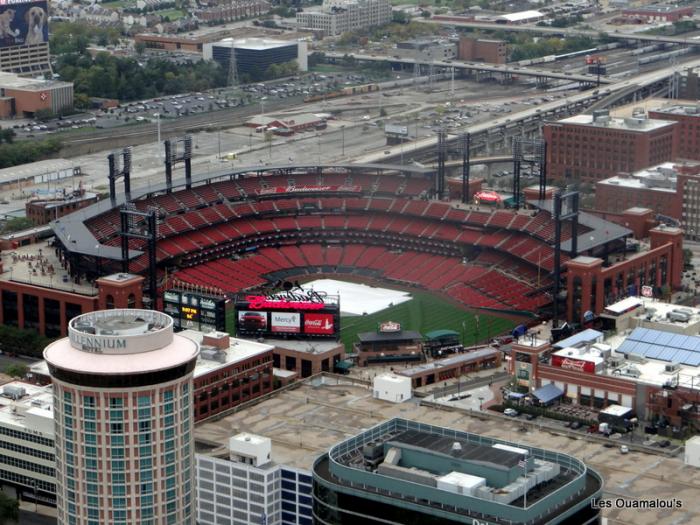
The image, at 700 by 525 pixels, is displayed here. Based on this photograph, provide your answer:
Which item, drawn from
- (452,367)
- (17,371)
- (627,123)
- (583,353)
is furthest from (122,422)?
(627,123)

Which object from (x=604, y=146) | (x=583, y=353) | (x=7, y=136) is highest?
(x=604, y=146)

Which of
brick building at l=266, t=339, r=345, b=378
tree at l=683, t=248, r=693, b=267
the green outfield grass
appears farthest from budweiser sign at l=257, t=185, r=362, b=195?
brick building at l=266, t=339, r=345, b=378

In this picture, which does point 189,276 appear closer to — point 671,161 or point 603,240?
point 603,240

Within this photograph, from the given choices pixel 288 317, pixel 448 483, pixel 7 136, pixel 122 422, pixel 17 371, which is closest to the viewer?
pixel 448 483

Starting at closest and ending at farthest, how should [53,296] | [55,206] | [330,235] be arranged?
1. [53,296]
2. [330,235]
3. [55,206]

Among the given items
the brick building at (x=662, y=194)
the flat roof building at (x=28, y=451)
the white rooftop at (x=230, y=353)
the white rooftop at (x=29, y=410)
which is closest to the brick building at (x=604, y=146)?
the brick building at (x=662, y=194)

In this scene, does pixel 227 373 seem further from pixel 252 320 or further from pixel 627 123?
pixel 627 123

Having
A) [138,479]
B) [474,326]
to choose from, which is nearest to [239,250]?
[474,326]

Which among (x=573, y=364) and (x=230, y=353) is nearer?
(x=573, y=364)
